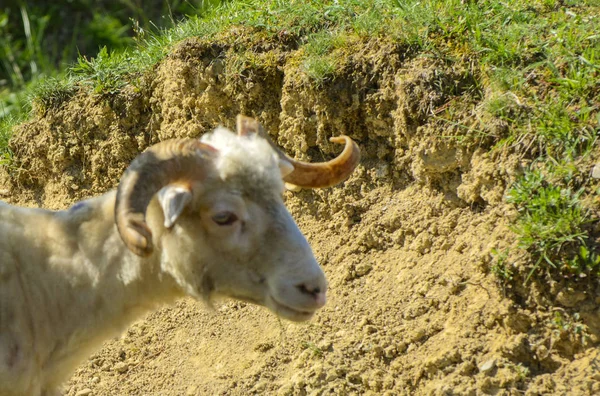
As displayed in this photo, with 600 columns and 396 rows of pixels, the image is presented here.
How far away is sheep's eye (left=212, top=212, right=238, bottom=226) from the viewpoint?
438cm

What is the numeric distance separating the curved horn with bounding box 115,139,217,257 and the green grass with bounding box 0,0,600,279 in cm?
177

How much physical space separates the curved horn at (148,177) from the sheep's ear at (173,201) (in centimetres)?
5

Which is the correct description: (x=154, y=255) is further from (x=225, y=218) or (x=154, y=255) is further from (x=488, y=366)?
(x=488, y=366)

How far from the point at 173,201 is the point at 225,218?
0.28 metres

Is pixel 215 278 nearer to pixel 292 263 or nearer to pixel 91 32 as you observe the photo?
pixel 292 263

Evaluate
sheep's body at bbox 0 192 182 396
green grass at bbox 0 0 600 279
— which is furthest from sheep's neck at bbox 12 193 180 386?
green grass at bbox 0 0 600 279

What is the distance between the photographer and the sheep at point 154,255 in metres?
4.34

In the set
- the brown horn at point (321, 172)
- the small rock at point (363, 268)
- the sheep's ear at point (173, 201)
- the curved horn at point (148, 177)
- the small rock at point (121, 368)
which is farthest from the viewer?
the small rock at point (121, 368)

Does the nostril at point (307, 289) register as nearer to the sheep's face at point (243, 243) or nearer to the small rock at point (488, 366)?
the sheep's face at point (243, 243)

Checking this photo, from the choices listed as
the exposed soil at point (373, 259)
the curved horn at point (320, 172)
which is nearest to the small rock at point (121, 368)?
the exposed soil at point (373, 259)

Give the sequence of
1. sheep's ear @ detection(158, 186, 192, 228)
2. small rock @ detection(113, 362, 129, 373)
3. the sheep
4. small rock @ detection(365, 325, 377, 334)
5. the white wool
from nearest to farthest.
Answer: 1. sheep's ear @ detection(158, 186, 192, 228)
2. the sheep
3. the white wool
4. small rock @ detection(365, 325, 377, 334)
5. small rock @ detection(113, 362, 129, 373)

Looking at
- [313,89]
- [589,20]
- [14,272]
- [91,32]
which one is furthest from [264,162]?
[91,32]

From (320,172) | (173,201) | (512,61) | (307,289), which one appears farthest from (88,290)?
(512,61)

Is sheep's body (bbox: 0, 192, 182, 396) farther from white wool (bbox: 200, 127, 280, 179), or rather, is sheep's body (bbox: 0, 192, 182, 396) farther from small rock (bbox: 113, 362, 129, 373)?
small rock (bbox: 113, 362, 129, 373)
